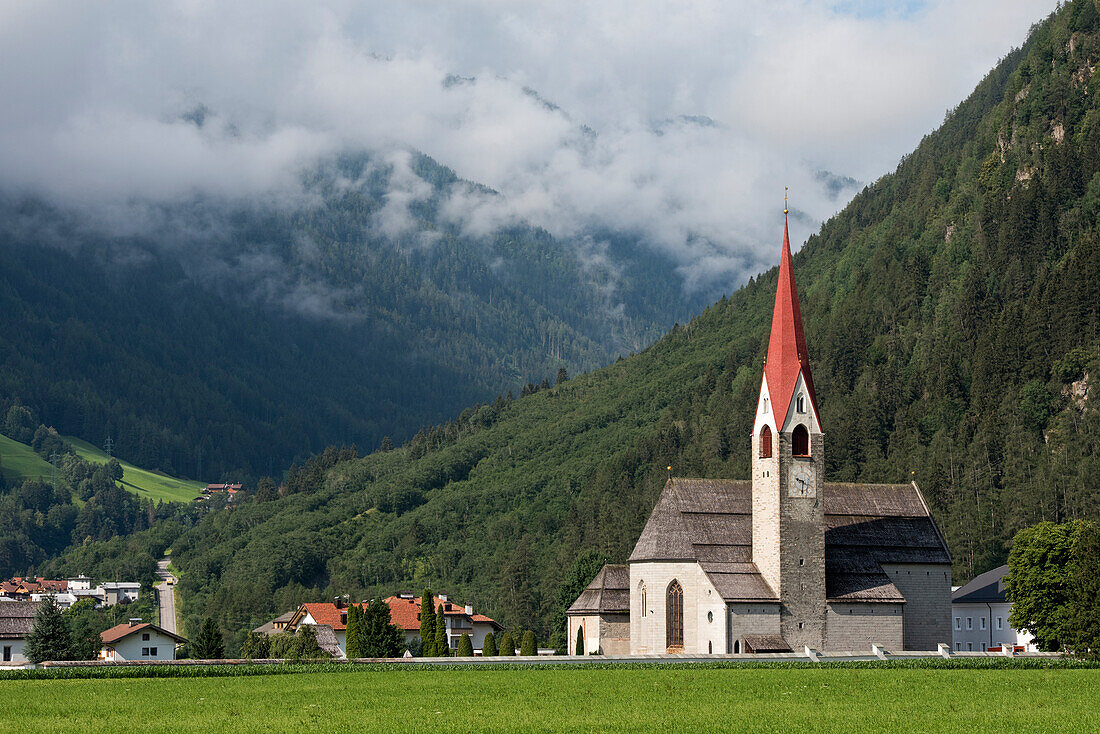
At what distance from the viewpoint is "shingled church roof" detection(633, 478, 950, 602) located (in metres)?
93.2

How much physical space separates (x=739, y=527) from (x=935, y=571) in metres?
15.1

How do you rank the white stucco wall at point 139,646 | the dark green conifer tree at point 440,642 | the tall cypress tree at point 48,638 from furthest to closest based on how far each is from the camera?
the white stucco wall at point 139,646 < the dark green conifer tree at point 440,642 < the tall cypress tree at point 48,638

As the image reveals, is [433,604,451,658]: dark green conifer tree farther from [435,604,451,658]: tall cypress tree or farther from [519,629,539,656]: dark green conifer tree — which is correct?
[519,629,539,656]: dark green conifer tree

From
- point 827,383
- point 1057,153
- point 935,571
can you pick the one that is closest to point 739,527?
point 935,571

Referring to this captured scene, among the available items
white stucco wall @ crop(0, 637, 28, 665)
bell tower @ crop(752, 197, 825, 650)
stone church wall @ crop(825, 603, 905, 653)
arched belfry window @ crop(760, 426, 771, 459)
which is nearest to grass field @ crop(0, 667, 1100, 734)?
bell tower @ crop(752, 197, 825, 650)

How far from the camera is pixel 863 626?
92.7 m

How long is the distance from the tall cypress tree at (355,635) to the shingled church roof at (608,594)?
611 inches

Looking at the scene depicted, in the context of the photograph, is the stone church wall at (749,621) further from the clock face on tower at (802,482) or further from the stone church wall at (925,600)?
the stone church wall at (925,600)

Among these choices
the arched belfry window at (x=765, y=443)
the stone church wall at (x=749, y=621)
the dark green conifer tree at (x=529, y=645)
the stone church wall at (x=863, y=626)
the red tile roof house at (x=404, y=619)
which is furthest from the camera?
the red tile roof house at (x=404, y=619)

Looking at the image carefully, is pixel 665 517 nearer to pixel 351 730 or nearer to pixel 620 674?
pixel 620 674

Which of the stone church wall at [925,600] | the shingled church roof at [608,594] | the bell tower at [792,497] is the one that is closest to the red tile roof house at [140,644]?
the shingled church roof at [608,594]

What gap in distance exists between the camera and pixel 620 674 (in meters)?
68.8

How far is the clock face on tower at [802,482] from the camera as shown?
92688 mm

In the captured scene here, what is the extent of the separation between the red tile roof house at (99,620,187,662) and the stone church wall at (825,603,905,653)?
55.6 m
